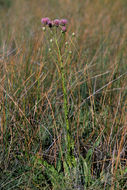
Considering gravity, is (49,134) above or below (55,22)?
below

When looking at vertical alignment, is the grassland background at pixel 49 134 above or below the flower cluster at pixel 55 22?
below

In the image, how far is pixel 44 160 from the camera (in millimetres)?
1986

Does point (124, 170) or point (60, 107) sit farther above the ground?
point (60, 107)

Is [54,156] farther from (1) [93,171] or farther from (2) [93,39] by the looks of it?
(2) [93,39]

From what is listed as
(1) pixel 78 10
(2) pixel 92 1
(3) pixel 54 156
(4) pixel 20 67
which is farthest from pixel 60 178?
(2) pixel 92 1

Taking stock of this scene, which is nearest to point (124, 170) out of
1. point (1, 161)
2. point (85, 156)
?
point (85, 156)

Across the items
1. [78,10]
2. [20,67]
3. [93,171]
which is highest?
[78,10]

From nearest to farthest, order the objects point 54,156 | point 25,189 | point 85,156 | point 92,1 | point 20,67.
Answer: point 25,189 → point 54,156 → point 85,156 → point 20,67 → point 92,1

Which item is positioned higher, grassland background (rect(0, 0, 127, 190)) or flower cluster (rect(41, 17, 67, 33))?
flower cluster (rect(41, 17, 67, 33))

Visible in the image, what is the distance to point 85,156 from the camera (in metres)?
2.09

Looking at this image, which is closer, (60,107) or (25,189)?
(25,189)

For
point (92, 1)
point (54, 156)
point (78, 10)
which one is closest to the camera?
→ point (54, 156)

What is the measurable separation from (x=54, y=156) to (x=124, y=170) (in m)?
0.50

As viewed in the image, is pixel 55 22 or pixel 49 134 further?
pixel 49 134
